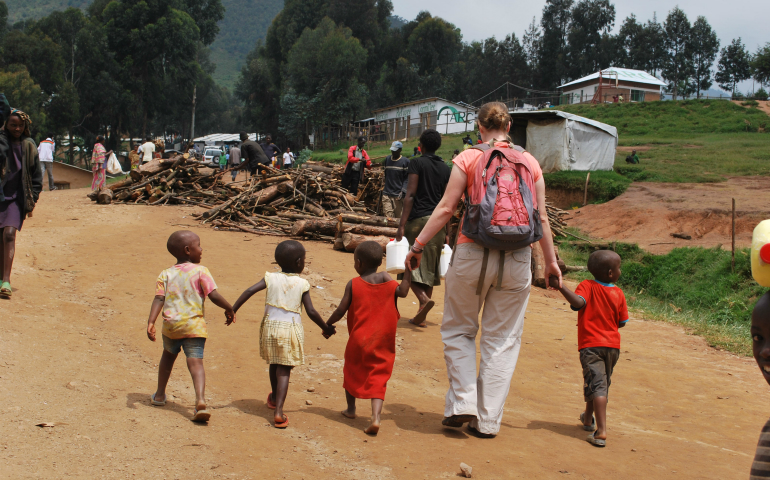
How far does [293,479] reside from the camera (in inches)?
116

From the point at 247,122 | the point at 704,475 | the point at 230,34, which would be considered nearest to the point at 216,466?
the point at 704,475

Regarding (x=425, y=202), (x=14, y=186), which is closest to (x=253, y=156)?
(x=14, y=186)

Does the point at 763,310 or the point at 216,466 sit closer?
the point at 763,310

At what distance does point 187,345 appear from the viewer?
3738 mm

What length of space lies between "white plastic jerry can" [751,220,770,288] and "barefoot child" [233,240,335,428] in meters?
2.41

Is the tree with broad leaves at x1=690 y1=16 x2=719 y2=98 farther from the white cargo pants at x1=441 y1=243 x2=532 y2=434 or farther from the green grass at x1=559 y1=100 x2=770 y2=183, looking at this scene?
the white cargo pants at x1=441 y1=243 x2=532 y2=434

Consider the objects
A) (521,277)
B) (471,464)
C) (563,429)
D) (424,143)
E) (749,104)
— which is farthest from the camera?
(749,104)

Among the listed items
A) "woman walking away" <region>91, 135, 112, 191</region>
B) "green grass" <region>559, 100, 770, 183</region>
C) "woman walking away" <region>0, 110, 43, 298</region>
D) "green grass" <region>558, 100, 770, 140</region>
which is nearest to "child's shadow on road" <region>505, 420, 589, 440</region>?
"woman walking away" <region>0, 110, 43, 298</region>

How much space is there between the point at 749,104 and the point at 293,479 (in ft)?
139

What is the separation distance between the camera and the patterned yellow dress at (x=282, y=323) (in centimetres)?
370

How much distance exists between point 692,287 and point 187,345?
10247 mm

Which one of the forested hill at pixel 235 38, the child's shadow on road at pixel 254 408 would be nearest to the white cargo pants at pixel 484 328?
the child's shadow on road at pixel 254 408

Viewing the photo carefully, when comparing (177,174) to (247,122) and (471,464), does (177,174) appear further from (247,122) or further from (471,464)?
(247,122)

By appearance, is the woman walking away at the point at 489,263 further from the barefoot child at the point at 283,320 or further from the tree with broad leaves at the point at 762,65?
the tree with broad leaves at the point at 762,65
